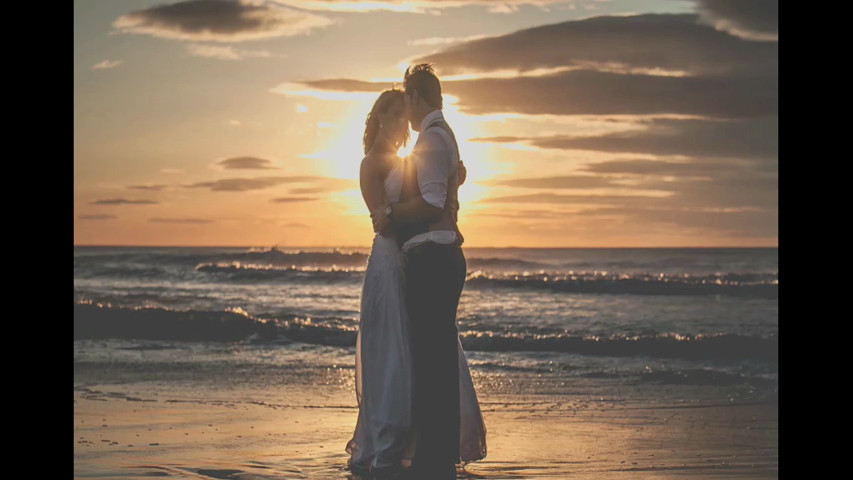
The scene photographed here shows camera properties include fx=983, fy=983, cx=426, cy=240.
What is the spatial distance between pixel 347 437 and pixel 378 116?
7.93ft

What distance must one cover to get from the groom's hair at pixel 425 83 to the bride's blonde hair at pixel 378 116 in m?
0.26

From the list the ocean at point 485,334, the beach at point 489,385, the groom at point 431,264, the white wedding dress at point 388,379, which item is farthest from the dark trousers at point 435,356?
the ocean at point 485,334

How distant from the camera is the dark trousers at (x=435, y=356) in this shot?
15.6ft

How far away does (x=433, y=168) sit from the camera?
4.66 m

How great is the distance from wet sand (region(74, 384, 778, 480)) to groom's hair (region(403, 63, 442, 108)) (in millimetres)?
2012

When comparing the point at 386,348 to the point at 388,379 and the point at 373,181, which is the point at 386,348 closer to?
the point at 388,379

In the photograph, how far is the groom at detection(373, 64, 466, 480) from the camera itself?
4684 millimetres

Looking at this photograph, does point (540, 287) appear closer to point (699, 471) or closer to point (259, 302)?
point (259, 302)

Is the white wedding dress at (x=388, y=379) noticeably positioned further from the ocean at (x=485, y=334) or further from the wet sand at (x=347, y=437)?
the ocean at (x=485, y=334)

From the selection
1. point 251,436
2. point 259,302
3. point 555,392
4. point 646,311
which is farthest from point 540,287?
point 251,436

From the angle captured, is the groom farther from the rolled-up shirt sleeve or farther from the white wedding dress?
the white wedding dress

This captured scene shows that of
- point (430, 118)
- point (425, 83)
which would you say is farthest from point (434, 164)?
point (425, 83)

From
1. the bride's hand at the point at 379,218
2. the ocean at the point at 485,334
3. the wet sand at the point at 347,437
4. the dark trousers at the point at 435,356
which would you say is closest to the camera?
the dark trousers at the point at 435,356

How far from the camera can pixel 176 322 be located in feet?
50.2
